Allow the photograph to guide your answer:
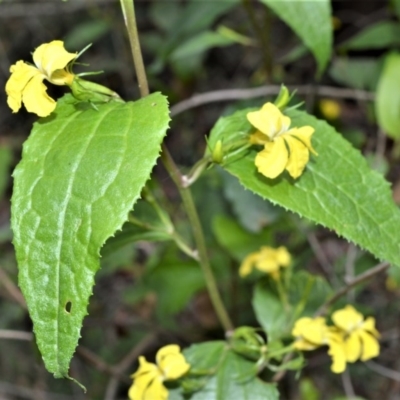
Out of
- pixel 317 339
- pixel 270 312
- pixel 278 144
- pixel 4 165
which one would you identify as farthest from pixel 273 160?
pixel 4 165

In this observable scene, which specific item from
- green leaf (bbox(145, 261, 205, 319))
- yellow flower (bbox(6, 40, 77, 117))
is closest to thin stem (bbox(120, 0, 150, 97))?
yellow flower (bbox(6, 40, 77, 117))

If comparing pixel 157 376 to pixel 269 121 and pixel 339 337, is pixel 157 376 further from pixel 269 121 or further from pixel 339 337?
pixel 269 121

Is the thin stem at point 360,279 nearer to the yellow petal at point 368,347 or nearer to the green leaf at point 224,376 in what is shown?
the yellow petal at point 368,347

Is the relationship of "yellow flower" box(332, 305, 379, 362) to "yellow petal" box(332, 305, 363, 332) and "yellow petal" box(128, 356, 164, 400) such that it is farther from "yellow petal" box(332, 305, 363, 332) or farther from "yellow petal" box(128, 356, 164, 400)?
"yellow petal" box(128, 356, 164, 400)

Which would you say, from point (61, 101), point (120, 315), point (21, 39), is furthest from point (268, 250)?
point (21, 39)

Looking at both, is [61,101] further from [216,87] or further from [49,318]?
[216,87]

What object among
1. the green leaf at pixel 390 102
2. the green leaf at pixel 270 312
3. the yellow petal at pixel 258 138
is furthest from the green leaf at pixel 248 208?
the yellow petal at pixel 258 138
